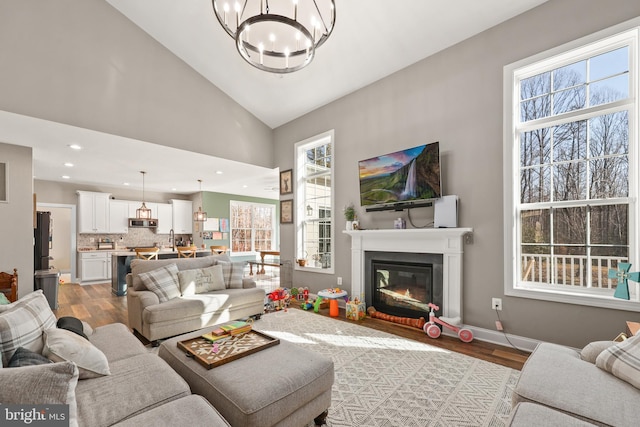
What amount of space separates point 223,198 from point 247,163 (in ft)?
13.2

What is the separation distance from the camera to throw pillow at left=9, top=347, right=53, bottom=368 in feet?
4.41

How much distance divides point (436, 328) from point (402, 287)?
77cm

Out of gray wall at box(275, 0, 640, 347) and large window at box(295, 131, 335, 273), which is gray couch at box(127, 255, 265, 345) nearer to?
large window at box(295, 131, 335, 273)

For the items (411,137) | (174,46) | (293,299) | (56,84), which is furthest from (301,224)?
(56,84)

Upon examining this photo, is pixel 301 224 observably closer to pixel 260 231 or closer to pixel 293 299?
pixel 293 299

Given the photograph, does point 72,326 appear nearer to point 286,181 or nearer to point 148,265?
point 148,265

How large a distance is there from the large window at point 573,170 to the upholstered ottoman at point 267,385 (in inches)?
93.9

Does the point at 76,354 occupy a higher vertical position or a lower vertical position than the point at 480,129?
lower

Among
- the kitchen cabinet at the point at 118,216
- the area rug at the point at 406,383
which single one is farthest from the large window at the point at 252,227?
the area rug at the point at 406,383

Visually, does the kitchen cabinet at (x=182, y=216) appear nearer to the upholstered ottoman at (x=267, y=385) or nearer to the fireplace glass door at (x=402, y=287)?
the fireplace glass door at (x=402, y=287)

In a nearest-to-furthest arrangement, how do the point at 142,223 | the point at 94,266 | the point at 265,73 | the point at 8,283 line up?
1. the point at 8,283
2. the point at 265,73
3. the point at 94,266
4. the point at 142,223

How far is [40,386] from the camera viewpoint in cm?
98

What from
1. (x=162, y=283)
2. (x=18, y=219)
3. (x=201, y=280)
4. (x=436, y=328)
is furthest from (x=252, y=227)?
(x=436, y=328)

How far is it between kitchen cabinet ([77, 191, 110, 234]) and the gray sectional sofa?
6.64 metres
